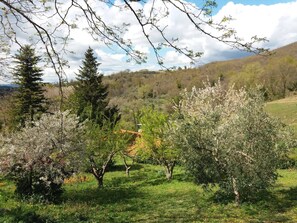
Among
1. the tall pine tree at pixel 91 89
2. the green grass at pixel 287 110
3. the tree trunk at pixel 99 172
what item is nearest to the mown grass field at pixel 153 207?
the tree trunk at pixel 99 172

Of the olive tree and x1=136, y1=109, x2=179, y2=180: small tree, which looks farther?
Answer: x1=136, y1=109, x2=179, y2=180: small tree

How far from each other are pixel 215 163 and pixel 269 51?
1350cm

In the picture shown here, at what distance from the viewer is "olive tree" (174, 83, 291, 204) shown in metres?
16.5

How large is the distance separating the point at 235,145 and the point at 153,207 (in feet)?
20.7

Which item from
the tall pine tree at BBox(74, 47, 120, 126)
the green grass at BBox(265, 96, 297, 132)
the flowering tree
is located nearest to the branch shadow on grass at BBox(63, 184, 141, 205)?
the flowering tree

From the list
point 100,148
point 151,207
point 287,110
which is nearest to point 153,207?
point 151,207

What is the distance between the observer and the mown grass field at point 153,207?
616 inches

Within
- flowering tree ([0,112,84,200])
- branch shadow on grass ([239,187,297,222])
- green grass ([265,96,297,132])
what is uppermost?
green grass ([265,96,297,132])

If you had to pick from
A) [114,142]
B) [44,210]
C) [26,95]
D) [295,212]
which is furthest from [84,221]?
[26,95]

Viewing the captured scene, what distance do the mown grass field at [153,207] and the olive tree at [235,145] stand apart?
1.26m

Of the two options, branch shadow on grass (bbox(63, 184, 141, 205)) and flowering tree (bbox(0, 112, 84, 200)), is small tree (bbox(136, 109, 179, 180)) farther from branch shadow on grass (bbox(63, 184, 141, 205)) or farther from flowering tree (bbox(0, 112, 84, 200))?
flowering tree (bbox(0, 112, 84, 200))

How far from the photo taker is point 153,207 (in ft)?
65.6

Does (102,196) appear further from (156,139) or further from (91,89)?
(91,89)

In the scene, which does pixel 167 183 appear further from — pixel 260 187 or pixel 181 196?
pixel 260 187
